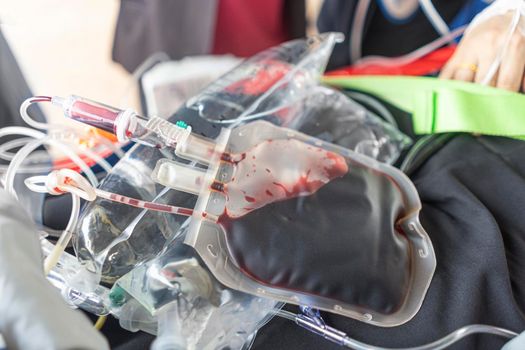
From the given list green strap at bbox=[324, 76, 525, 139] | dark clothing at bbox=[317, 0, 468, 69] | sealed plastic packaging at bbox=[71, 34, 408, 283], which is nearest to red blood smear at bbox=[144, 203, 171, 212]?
sealed plastic packaging at bbox=[71, 34, 408, 283]

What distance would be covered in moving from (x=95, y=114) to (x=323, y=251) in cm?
27

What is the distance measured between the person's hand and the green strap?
0.08 feet

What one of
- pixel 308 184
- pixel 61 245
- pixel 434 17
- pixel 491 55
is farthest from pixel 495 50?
pixel 61 245

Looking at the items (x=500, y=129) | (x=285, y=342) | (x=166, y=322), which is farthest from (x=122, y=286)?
(x=500, y=129)

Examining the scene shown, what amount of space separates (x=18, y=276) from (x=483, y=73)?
598 millimetres

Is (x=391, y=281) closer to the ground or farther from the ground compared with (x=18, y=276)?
closer to the ground

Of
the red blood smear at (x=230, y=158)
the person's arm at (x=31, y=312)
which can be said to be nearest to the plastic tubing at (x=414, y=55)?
the red blood smear at (x=230, y=158)

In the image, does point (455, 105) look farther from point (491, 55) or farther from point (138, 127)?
point (138, 127)

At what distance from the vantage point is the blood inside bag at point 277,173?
1.60 feet

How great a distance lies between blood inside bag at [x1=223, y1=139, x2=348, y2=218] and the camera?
49cm

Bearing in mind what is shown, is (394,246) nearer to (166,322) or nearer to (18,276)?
(166,322)

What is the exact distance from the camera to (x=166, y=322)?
0.42 m

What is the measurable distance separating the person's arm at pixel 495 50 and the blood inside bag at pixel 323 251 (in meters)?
0.29

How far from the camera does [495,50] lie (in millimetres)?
648
